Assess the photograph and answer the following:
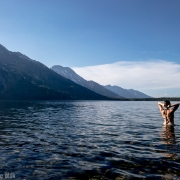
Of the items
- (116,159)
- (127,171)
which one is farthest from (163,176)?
(116,159)

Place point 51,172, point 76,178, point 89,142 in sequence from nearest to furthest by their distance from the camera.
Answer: point 76,178 < point 51,172 < point 89,142

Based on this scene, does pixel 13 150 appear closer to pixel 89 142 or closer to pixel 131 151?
pixel 89 142

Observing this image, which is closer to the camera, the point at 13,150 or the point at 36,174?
the point at 36,174

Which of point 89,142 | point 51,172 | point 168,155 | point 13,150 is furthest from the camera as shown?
point 89,142

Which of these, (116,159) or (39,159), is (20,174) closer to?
(39,159)

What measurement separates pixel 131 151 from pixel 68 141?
288 inches

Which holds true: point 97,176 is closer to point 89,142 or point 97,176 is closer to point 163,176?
point 163,176

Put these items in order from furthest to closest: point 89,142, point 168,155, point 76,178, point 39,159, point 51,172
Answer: point 89,142, point 168,155, point 39,159, point 51,172, point 76,178

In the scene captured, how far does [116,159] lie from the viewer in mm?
14344

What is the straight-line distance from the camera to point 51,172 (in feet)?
38.7

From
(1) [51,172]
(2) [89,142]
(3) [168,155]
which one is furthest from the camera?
(2) [89,142]

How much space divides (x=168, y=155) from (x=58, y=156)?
30.6 ft

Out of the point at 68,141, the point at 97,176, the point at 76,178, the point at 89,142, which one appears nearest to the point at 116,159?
the point at 97,176

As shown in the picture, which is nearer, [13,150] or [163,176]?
[163,176]
